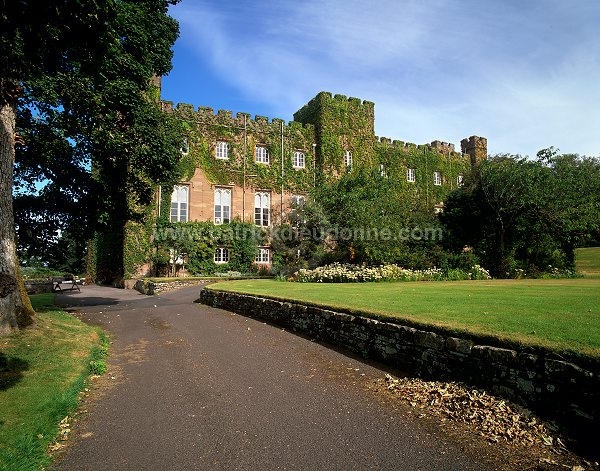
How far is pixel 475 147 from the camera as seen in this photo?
46281 millimetres

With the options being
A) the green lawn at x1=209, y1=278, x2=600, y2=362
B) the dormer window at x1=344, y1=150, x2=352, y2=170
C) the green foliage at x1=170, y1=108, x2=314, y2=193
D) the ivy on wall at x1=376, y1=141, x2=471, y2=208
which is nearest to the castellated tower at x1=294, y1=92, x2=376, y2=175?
the dormer window at x1=344, y1=150, x2=352, y2=170

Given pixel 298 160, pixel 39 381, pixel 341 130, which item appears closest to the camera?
pixel 39 381

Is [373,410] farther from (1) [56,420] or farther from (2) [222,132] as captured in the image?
(2) [222,132]

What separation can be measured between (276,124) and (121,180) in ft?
73.0

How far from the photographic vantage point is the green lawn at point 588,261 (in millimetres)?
31327

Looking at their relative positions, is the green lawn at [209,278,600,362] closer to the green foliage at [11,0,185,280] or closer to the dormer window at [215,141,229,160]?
the green foliage at [11,0,185,280]

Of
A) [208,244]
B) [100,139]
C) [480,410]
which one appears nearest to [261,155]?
[208,244]

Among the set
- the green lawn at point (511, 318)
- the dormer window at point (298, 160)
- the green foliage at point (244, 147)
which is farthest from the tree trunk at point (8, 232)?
the dormer window at point (298, 160)

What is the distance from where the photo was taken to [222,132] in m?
33.3

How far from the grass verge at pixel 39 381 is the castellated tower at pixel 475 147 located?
151ft

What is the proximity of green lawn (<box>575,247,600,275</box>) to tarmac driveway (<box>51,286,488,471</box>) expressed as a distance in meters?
30.8

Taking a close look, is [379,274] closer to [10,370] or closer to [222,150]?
[10,370]

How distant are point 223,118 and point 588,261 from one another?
35263mm

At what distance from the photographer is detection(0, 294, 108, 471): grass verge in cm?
426
